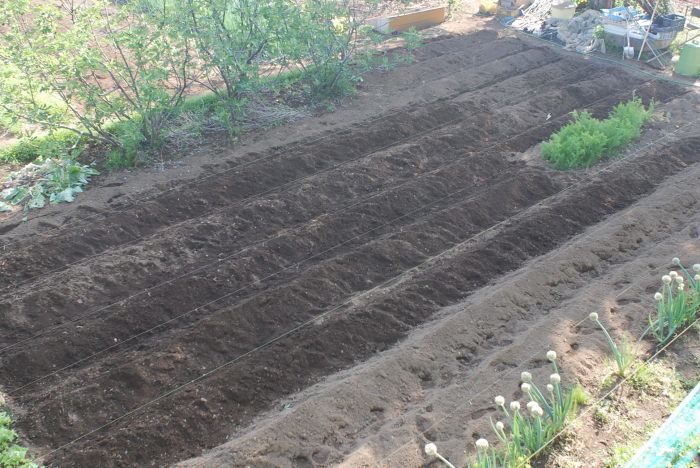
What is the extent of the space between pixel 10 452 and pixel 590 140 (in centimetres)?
738

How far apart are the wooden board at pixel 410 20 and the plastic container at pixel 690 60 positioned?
5.37 m

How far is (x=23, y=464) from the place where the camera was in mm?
4180

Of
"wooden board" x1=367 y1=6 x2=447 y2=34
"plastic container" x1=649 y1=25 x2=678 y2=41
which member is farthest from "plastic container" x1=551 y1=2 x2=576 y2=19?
"wooden board" x1=367 y1=6 x2=447 y2=34

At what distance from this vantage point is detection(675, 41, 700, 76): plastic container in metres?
10.7

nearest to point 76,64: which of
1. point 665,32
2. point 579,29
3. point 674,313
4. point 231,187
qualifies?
point 231,187

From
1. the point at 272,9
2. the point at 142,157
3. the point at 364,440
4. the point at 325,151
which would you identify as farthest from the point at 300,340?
the point at 272,9

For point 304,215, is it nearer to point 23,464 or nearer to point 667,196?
point 23,464

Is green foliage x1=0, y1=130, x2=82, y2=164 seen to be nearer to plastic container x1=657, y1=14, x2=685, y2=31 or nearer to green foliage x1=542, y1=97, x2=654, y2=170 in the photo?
green foliage x1=542, y1=97, x2=654, y2=170

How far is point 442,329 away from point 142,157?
518cm

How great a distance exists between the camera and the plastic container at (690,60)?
10734 millimetres

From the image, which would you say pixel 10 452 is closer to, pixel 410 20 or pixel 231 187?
pixel 231 187

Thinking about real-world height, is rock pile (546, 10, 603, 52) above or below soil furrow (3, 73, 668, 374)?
above

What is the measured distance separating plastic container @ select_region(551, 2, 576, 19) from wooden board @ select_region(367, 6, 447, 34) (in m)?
2.56

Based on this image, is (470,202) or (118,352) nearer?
(118,352)
